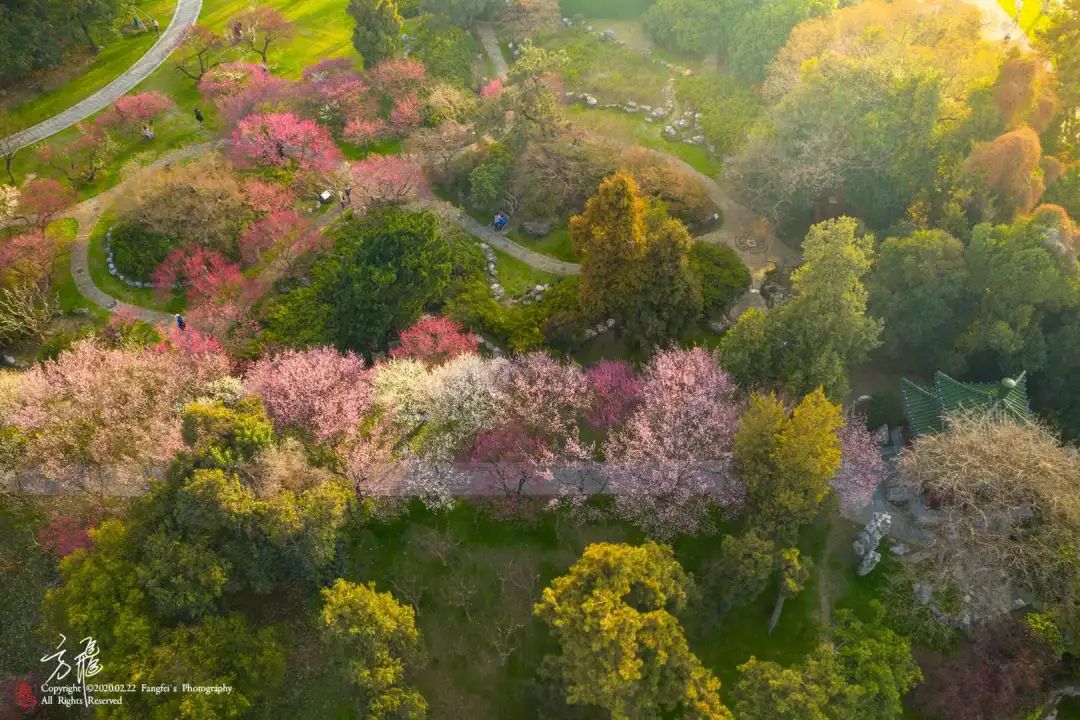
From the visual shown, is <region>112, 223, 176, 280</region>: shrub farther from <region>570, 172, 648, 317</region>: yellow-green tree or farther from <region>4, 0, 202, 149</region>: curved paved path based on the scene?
<region>570, 172, 648, 317</region>: yellow-green tree

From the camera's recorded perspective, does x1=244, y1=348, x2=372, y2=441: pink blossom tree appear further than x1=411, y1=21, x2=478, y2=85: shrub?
No

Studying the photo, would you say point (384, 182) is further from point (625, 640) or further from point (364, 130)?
point (625, 640)

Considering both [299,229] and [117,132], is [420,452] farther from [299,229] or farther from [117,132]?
[117,132]

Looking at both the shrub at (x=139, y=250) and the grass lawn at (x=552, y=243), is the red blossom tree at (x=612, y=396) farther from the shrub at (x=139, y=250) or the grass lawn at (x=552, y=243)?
the shrub at (x=139, y=250)

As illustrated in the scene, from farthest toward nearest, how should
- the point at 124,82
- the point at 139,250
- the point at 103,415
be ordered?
the point at 124,82 < the point at 139,250 < the point at 103,415

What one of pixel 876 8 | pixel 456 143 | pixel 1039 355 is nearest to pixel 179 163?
pixel 456 143

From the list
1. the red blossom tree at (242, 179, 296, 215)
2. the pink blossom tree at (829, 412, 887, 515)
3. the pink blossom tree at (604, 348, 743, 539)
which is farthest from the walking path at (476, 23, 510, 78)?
the pink blossom tree at (829, 412, 887, 515)

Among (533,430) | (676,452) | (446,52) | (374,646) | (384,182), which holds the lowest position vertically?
(374,646)

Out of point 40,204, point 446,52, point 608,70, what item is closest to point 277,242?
point 40,204
